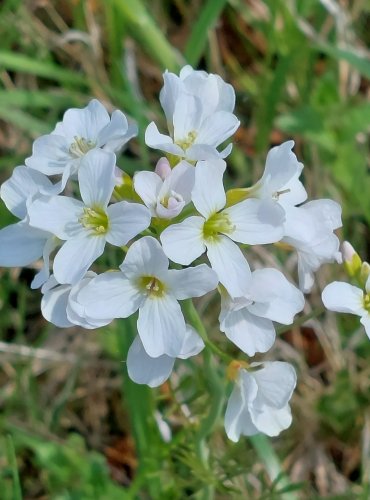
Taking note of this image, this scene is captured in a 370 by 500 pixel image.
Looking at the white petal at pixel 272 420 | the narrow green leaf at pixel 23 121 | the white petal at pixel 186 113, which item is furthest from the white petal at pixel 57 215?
the narrow green leaf at pixel 23 121

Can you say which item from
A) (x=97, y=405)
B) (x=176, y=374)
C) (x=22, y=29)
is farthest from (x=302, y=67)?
(x=97, y=405)

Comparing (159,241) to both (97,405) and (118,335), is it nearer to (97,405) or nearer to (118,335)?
(118,335)

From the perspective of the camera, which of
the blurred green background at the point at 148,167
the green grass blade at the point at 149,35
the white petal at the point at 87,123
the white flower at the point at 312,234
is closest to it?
the white flower at the point at 312,234

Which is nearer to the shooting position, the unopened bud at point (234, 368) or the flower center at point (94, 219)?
the flower center at point (94, 219)

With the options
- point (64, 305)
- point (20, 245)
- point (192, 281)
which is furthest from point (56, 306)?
point (192, 281)

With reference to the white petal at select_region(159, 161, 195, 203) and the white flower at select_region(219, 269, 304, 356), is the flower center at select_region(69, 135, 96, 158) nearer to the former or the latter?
the white petal at select_region(159, 161, 195, 203)

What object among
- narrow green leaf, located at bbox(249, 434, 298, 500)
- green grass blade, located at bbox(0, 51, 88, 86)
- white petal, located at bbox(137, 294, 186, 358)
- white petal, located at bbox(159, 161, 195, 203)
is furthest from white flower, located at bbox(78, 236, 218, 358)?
green grass blade, located at bbox(0, 51, 88, 86)

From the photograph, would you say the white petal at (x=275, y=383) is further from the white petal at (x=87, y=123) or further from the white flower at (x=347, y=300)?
the white petal at (x=87, y=123)
